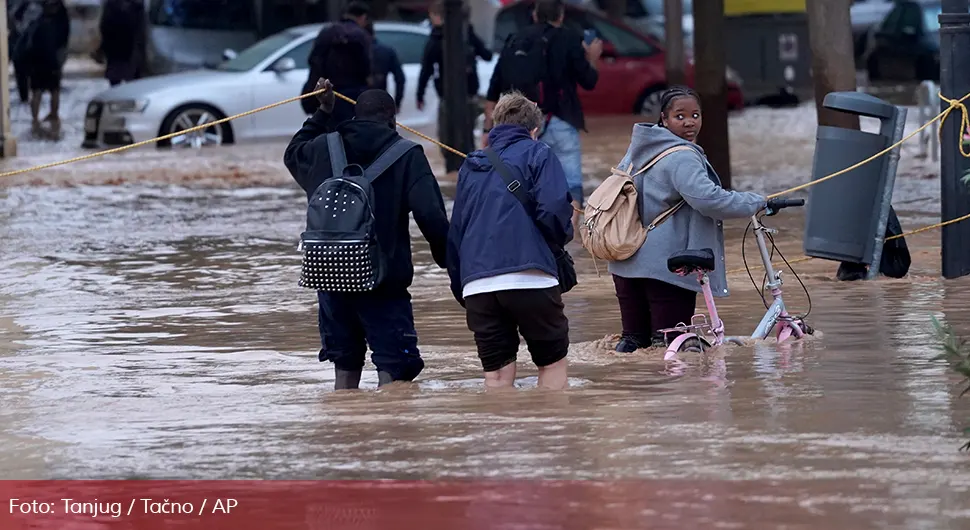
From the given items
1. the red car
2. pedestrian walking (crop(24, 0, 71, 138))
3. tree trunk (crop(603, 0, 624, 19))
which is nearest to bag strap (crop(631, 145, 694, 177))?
the red car

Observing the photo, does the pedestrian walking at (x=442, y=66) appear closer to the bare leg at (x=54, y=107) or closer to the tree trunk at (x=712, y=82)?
the tree trunk at (x=712, y=82)

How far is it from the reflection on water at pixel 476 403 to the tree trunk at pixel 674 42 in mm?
13573

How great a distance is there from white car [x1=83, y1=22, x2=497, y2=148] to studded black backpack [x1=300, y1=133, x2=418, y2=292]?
13996 mm

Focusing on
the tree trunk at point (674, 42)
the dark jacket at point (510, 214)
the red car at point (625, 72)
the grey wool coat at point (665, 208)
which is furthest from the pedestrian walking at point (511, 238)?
the red car at point (625, 72)

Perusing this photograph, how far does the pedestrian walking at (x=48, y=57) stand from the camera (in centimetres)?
2520

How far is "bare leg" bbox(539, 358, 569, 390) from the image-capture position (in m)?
7.89

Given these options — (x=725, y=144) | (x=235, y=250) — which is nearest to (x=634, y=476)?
(x=235, y=250)

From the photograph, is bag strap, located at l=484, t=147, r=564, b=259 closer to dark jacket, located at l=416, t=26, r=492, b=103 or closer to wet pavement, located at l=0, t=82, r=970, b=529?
wet pavement, located at l=0, t=82, r=970, b=529

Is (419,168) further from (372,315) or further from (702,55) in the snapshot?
(702,55)

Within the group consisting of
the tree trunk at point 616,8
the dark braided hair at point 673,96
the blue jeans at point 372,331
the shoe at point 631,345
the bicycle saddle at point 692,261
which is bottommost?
the shoe at point 631,345

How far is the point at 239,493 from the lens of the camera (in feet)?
20.4

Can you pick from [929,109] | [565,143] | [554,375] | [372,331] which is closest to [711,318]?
[554,375]

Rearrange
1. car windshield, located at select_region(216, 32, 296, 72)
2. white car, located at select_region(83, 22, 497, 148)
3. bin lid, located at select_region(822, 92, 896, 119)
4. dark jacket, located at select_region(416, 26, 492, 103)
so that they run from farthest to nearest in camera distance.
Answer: car windshield, located at select_region(216, 32, 296, 72), white car, located at select_region(83, 22, 497, 148), dark jacket, located at select_region(416, 26, 492, 103), bin lid, located at select_region(822, 92, 896, 119)

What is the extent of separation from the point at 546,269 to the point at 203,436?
1.54 m
